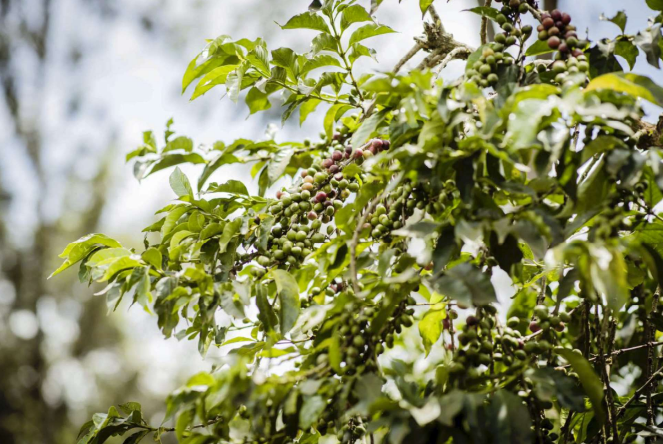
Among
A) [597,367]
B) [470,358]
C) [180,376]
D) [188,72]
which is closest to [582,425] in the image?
[597,367]

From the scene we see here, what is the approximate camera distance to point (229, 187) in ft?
3.49

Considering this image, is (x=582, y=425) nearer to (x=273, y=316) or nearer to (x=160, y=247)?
(x=273, y=316)

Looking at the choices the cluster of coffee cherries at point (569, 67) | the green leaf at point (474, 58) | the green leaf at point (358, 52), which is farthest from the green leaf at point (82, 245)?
the cluster of coffee cherries at point (569, 67)

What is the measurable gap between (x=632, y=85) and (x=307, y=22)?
24.0 inches

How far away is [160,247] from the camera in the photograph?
1030 millimetres

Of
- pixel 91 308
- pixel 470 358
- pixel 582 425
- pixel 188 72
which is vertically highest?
pixel 188 72

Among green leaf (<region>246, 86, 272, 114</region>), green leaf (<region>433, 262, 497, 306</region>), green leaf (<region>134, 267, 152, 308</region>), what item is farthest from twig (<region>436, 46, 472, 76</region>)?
green leaf (<region>134, 267, 152, 308</region>)

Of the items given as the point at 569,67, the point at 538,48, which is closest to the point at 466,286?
the point at 569,67

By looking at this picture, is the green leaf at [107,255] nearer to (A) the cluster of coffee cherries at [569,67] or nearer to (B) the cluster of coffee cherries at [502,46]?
(B) the cluster of coffee cherries at [502,46]

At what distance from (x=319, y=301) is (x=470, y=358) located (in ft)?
1.07

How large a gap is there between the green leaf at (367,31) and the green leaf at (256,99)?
20 centimetres

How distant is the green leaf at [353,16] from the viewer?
1.04 metres

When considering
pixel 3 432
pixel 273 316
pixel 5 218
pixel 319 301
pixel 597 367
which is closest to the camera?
pixel 273 316

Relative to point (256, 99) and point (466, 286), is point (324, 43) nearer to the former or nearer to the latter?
point (256, 99)
